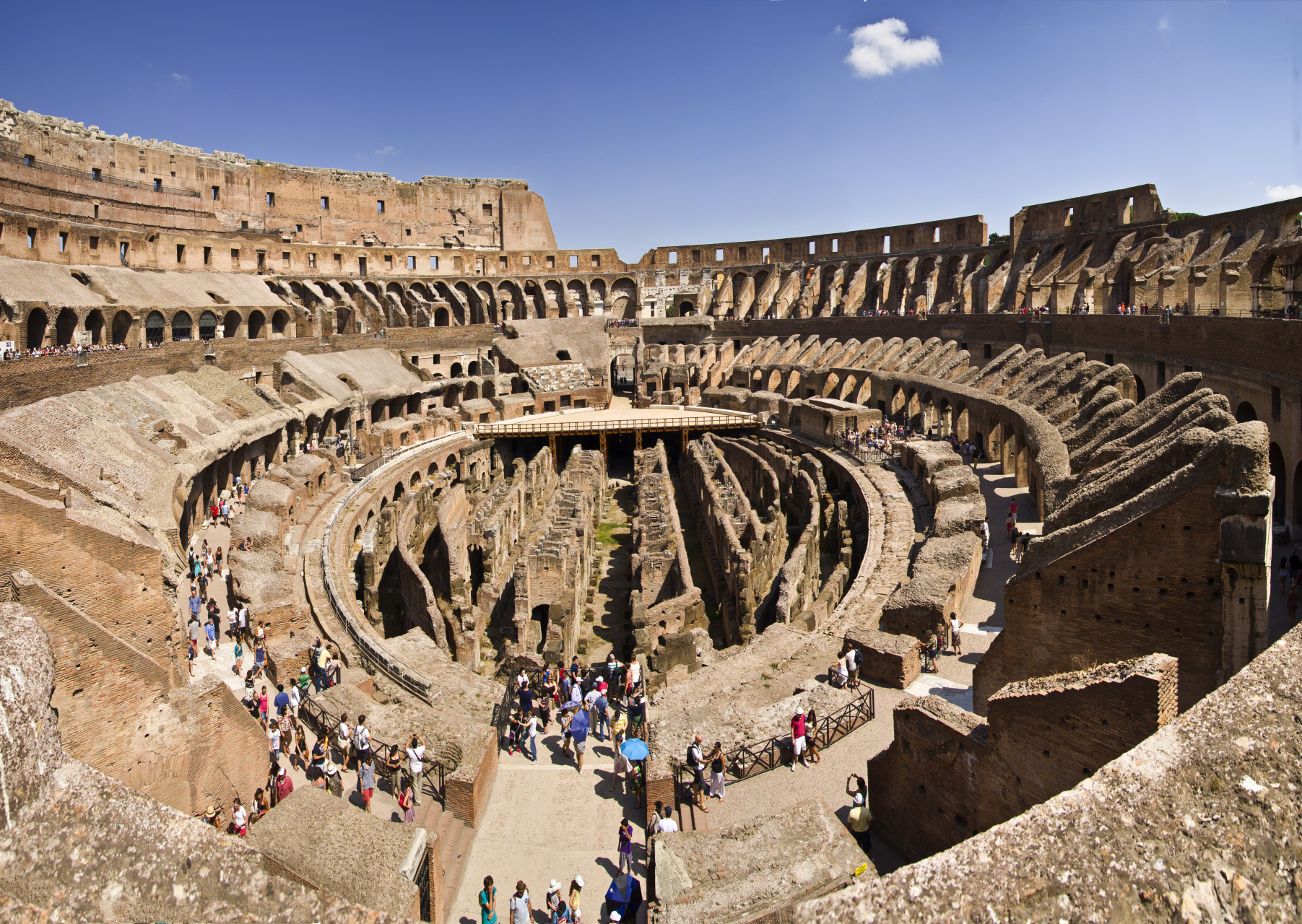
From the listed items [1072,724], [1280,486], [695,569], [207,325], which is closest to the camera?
[1072,724]

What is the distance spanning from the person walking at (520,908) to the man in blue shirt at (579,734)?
9.78ft

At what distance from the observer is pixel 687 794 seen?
959 centimetres

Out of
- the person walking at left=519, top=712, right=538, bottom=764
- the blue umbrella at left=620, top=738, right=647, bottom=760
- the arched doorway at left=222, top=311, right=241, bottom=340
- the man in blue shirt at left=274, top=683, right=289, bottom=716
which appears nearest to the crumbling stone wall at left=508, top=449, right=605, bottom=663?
the person walking at left=519, top=712, right=538, bottom=764

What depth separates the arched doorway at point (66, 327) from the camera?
27984 mm

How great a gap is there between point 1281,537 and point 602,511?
19.2 m

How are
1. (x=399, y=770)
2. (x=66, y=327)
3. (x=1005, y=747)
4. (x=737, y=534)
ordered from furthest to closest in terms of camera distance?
(x=66, y=327) < (x=737, y=534) < (x=399, y=770) < (x=1005, y=747)

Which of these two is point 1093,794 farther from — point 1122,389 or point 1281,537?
point 1122,389

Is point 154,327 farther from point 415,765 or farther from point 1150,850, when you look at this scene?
point 1150,850

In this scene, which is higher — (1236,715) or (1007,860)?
(1236,715)

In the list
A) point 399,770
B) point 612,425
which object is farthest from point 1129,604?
point 612,425

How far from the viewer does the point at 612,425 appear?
35.6 metres

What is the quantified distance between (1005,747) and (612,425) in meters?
28.5

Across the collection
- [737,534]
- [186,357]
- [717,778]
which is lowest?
[717,778]

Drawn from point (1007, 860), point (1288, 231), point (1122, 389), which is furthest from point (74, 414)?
point (1288, 231)
